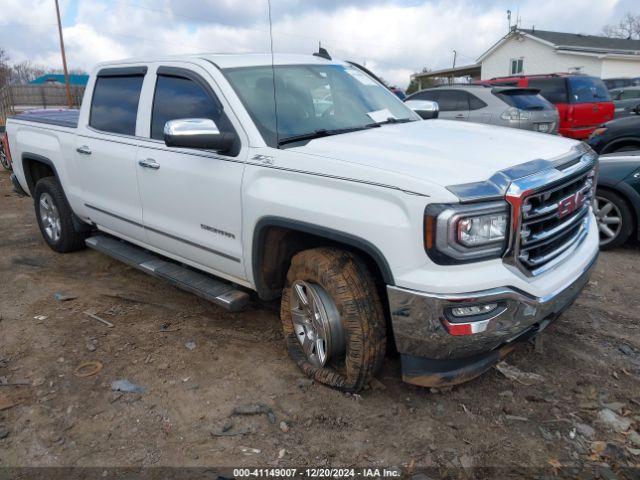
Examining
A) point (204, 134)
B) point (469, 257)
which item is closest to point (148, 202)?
point (204, 134)

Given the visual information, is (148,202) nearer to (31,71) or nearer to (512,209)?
(512,209)

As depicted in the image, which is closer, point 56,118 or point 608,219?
point 608,219

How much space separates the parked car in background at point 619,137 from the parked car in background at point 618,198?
1.25 meters

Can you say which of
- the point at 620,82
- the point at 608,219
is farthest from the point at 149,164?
Result: the point at 620,82

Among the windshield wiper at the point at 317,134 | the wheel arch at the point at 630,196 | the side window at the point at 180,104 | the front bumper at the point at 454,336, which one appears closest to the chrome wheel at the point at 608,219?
the wheel arch at the point at 630,196

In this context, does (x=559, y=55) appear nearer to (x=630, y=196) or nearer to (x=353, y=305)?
(x=630, y=196)

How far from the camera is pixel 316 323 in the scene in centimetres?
311

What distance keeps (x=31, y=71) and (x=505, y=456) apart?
5673 cm

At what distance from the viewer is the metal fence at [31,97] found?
27.8 metres

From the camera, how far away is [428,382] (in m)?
2.77

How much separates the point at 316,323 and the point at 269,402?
1.74 ft

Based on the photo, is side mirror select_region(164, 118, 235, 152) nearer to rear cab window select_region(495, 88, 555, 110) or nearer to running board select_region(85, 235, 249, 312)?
running board select_region(85, 235, 249, 312)

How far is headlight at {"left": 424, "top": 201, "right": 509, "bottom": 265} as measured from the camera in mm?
2400

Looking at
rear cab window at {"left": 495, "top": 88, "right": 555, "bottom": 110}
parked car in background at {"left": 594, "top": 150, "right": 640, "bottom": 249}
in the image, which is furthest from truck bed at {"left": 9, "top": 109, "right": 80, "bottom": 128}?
rear cab window at {"left": 495, "top": 88, "right": 555, "bottom": 110}
